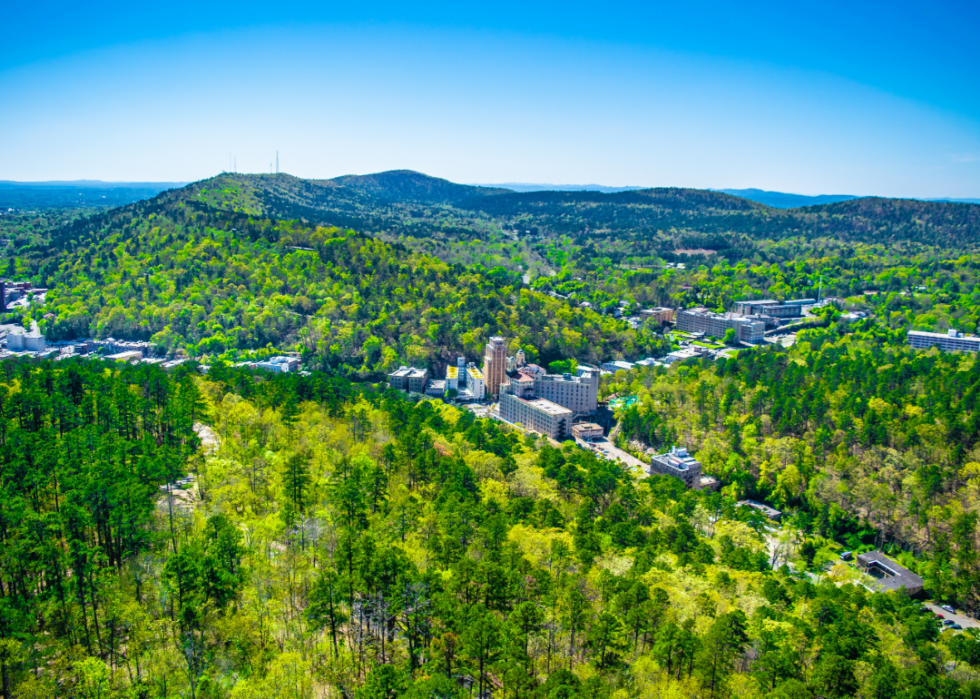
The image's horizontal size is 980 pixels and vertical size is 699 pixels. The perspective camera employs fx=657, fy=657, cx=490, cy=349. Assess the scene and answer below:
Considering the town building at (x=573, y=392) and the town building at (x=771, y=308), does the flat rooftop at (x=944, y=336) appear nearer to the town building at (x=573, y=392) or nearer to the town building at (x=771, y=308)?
the town building at (x=771, y=308)

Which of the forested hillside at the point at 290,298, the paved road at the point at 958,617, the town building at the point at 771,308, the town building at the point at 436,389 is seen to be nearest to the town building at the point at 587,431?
the town building at the point at 436,389

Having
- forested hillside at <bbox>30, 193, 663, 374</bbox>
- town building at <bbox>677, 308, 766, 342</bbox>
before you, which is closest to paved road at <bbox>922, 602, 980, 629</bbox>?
forested hillside at <bbox>30, 193, 663, 374</bbox>

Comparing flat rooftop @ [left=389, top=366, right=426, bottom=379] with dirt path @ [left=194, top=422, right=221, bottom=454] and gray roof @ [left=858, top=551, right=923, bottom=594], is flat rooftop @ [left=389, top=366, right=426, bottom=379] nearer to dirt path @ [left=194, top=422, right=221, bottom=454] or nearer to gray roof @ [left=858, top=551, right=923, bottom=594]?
dirt path @ [left=194, top=422, right=221, bottom=454]

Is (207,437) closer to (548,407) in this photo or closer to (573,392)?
(548,407)

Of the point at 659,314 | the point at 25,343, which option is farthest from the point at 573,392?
the point at 25,343

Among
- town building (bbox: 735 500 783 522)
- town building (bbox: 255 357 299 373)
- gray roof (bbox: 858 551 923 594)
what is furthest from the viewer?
town building (bbox: 255 357 299 373)

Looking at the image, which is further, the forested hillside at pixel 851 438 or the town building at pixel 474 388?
the town building at pixel 474 388
